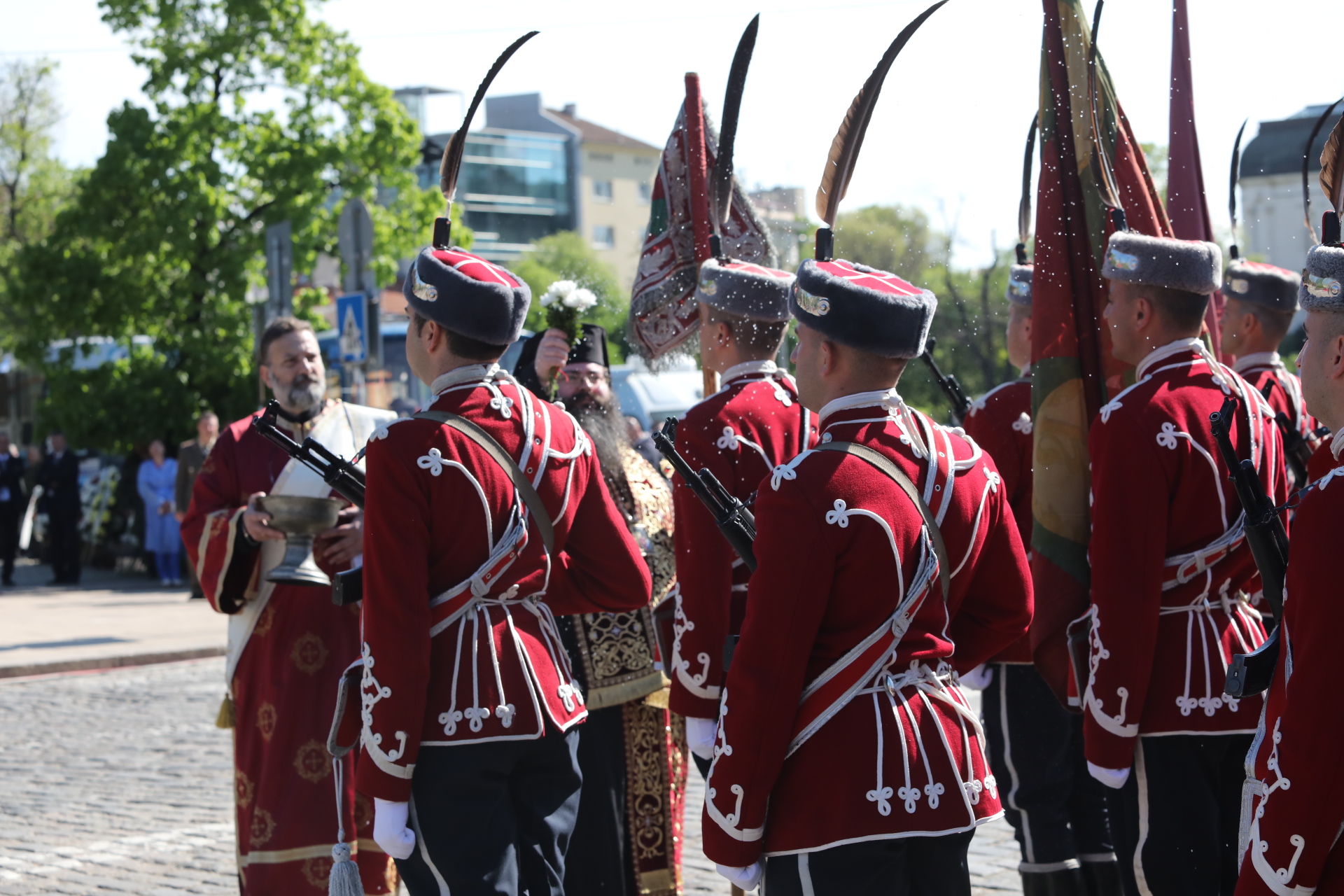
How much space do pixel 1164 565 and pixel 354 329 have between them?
9.15 metres

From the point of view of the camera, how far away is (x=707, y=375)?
5.21 metres

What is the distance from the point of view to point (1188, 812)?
11.8 ft

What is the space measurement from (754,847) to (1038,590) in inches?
56.2

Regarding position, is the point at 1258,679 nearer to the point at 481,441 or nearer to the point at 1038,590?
the point at 1038,590

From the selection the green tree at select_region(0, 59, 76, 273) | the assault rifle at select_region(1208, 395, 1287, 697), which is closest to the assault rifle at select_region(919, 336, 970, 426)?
the assault rifle at select_region(1208, 395, 1287, 697)

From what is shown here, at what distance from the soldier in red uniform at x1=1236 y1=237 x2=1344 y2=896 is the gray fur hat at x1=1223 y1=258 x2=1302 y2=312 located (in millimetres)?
3058

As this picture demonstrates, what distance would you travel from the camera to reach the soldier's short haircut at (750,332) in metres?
4.46

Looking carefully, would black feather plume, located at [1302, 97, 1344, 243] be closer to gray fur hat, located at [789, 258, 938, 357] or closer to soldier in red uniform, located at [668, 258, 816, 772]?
gray fur hat, located at [789, 258, 938, 357]

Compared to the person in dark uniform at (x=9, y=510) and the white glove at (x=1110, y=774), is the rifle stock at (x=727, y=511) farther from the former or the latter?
the person in dark uniform at (x=9, y=510)

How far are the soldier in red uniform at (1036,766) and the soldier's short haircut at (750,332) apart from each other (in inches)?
34.2

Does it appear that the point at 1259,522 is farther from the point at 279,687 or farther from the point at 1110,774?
the point at 279,687

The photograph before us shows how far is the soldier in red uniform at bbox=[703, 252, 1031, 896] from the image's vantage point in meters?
2.77

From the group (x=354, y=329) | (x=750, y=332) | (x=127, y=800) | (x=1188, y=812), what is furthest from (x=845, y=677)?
(x=354, y=329)

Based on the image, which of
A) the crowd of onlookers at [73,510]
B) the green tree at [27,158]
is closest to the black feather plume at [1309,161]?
the crowd of onlookers at [73,510]
